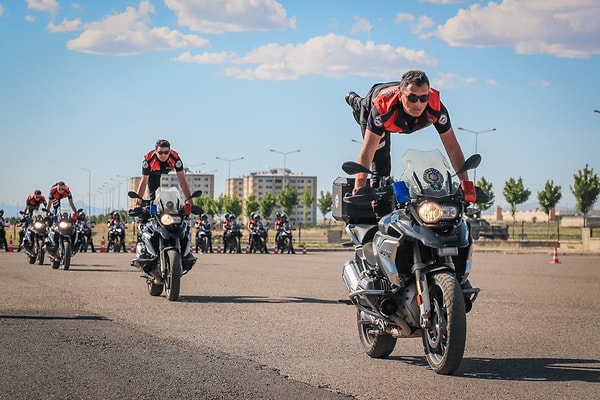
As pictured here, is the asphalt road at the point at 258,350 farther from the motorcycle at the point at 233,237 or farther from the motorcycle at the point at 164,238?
the motorcycle at the point at 233,237

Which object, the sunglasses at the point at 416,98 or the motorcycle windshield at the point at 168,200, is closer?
the sunglasses at the point at 416,98

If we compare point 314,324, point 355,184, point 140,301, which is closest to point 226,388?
point 355,184

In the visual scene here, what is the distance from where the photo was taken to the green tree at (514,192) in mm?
87688

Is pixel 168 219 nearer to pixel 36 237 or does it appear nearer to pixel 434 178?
pixel 434 178

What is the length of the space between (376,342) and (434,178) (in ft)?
5.41

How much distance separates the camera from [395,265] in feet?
23.2

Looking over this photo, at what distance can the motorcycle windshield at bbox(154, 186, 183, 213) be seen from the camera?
14000 millimetres

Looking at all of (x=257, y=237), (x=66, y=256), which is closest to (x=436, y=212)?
(x=66, y=256)

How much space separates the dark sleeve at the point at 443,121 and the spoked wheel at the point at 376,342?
1.81 metres

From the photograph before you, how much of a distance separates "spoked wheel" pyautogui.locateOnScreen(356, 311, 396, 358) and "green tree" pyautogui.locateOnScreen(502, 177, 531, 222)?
8160 centimetres

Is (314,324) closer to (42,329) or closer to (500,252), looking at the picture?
(42,329)

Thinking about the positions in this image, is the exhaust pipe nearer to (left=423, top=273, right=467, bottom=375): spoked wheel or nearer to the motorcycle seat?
the motorcycle seat

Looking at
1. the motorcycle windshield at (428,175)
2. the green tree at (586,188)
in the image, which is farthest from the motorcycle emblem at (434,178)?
the green tree at (586,188)

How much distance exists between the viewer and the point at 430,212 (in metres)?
6.78
